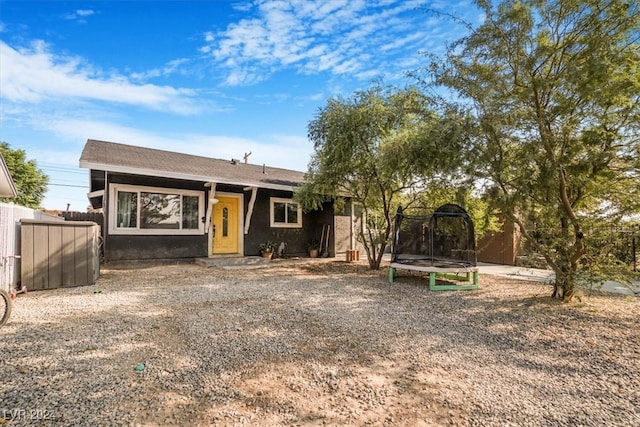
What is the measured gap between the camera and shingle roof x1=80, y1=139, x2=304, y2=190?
26.4ft

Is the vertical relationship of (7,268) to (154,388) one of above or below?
above

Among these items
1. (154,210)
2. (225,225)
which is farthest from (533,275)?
(154,210)

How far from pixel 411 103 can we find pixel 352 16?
2274mm

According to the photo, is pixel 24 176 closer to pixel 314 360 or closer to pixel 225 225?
pixel 225 225

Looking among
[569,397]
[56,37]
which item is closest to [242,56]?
[56,37]

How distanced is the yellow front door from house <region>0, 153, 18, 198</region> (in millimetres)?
4775

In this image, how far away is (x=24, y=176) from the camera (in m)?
21.4

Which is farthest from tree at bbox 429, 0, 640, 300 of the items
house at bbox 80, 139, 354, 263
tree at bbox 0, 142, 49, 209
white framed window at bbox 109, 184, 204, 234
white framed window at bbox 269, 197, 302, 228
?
tree at bbox 0, 142, 49, 209

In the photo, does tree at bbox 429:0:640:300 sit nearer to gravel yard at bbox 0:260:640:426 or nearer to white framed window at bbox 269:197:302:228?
gravel yard at bbox 0:260:640:426

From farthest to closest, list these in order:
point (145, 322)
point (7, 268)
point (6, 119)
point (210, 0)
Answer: point (6, 119)
point (210, 0)
point (7, 268)
point (145, 322)

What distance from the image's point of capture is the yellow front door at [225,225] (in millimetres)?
10352

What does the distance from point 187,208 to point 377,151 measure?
6009 mm

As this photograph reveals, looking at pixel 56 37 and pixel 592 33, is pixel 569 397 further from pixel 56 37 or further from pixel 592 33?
pixel 56 37

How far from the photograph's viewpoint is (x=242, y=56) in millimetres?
8117
